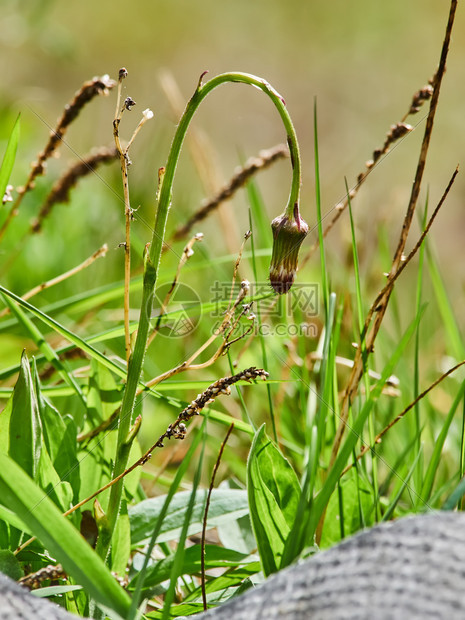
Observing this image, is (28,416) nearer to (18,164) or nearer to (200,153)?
(200,153)

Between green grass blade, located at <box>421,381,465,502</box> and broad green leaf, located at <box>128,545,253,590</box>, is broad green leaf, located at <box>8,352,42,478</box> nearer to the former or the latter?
broad green leaf, located at <box>128,545,253,590</box>

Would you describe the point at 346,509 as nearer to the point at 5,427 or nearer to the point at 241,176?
the point at 5,427

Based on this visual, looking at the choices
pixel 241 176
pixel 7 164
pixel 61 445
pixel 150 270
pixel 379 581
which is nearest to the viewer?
pixel 379 581

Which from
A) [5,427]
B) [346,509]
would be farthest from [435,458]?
[5,427]

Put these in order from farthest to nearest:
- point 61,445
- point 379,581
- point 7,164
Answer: point 7,164 → point 61,445 → point 379,581

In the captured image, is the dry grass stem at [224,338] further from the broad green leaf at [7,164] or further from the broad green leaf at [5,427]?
the broad green leaf at [7,164]

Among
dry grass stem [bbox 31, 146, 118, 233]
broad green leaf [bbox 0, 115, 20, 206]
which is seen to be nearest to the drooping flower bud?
broad green leaf [bbox 0, 115, 20, 206]
